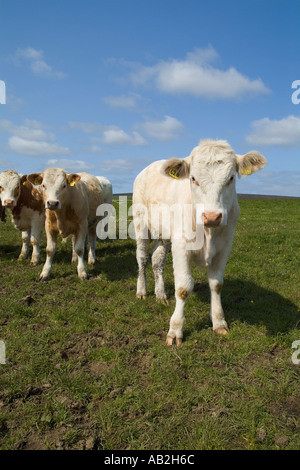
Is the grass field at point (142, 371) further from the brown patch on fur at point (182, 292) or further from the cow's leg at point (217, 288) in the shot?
the brown patch on fur at point (182, 292)

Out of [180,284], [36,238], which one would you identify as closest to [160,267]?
[180,284]

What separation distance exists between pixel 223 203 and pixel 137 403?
250cm

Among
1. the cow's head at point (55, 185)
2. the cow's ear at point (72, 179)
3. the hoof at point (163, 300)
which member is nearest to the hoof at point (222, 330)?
the hoof at point (163, 300)

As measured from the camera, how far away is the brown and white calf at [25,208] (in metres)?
9.43

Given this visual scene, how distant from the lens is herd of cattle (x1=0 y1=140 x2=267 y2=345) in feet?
14.6

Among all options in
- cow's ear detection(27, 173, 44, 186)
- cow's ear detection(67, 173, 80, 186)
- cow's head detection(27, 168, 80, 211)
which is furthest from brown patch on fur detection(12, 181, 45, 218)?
cow's ear detection(67, 173, 80, 186)

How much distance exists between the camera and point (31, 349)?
4742 millimetres

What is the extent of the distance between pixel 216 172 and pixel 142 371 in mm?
2588

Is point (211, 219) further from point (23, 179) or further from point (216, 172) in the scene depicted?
point (23, 179)

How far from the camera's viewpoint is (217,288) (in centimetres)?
536

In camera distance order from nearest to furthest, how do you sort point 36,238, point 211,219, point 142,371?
point 211,219
point 142,371
point 36,238

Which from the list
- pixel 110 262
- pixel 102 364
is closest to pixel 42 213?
pixel 110 262

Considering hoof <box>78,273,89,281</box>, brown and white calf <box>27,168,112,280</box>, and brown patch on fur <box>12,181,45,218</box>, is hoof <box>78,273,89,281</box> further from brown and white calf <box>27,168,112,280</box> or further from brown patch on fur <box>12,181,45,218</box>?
brown patch on fur <box>12,181,45,218</box>
